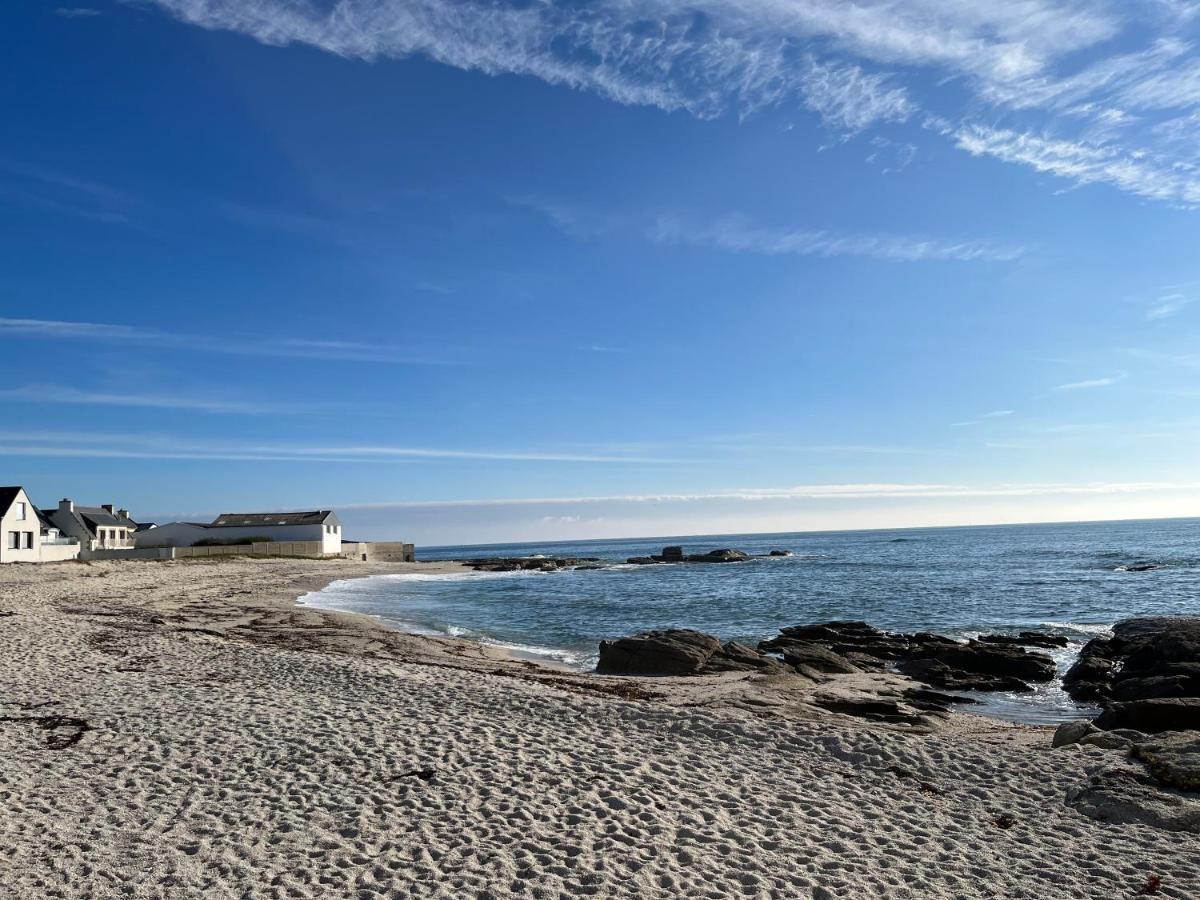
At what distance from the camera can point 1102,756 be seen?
994cm

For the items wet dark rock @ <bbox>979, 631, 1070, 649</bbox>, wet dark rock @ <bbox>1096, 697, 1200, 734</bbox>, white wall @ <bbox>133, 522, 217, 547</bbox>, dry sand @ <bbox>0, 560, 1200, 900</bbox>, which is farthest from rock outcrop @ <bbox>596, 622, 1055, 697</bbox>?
white wall @ <bbox>133, 522, 217, 547</bbox>

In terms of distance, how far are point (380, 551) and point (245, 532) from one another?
660 inches

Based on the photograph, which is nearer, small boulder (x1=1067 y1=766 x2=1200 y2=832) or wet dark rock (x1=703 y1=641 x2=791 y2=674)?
small boulder (x1=1067 y1=766 x2=1200 y2=832)

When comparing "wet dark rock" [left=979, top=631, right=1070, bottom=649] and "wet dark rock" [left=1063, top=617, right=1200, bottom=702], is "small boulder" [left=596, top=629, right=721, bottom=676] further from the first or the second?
"wet dark rock" [left=979, top=631, right=1070, bottom=649]

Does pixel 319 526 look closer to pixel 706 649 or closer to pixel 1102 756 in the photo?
pixel 706 649

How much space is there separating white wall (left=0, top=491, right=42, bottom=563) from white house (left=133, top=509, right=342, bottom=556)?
715 inches

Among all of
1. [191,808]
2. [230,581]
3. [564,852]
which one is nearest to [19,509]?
[230,581]

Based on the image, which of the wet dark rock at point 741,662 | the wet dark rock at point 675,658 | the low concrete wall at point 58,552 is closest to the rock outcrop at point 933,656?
the wet dark rock at point 741,662

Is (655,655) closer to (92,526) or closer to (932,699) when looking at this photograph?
(932,699)

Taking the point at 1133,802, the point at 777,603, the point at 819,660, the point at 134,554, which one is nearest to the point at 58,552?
the point at 134,554

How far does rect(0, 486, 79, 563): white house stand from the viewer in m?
45.7

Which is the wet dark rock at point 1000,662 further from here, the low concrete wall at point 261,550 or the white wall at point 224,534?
the white wall at point 224,534

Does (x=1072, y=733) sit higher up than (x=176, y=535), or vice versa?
(x=176, y=535)

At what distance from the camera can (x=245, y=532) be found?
70.6 meters
